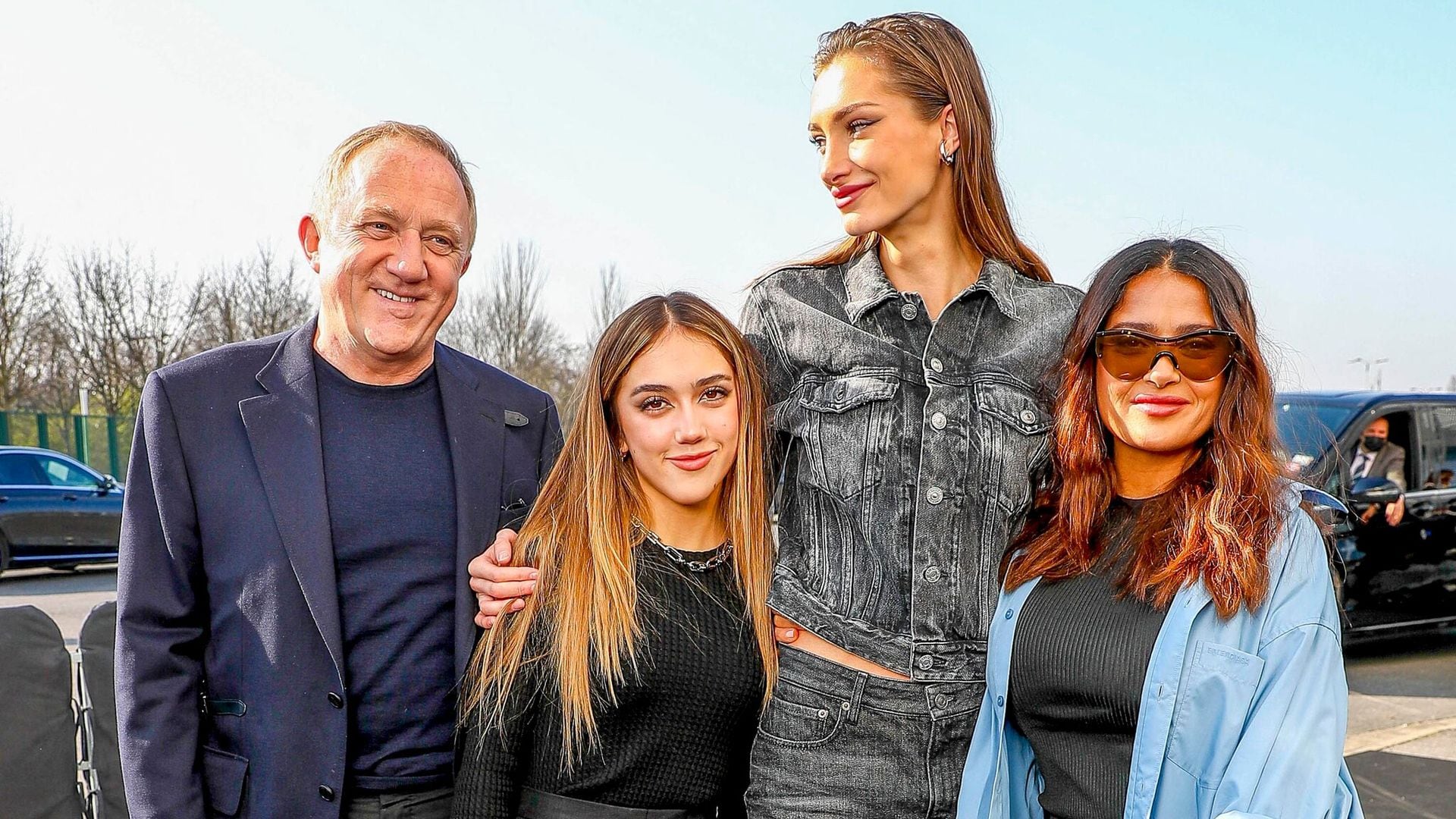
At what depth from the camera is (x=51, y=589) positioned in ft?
40.6

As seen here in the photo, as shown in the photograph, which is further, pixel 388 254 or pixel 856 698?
pixel 388 254

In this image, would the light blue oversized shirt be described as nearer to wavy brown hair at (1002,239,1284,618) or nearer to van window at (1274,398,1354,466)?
wavy brown hair at (1002,239,1284,618)

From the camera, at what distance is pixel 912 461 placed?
264 centimetres

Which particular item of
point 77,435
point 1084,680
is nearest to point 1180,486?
point 1084,680

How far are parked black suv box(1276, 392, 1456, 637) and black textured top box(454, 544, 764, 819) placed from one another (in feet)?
20.1

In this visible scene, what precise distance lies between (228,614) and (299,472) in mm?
380

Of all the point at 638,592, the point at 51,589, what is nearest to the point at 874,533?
the point at 638,592

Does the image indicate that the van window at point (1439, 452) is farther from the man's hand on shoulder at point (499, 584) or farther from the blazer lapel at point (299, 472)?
the blazer lapel at point (299, 472)

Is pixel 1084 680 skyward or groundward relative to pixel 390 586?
groundward

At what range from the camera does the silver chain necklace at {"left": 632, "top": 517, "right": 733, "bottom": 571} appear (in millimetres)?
2674

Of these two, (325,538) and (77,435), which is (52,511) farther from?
(77,435)

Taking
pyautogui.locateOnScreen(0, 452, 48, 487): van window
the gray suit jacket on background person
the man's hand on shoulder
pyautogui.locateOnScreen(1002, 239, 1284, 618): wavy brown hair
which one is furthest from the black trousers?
pyautogui.locateOnScreen(0, 452, 48, 487): van window

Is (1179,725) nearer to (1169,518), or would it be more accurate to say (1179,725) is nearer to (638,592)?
(1169,518)

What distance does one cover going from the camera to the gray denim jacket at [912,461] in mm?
2596
